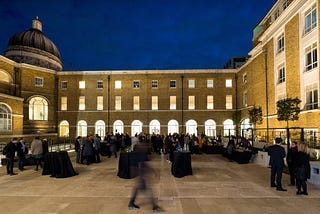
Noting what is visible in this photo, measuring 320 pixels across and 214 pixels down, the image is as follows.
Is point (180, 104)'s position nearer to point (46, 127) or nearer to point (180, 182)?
point (46, 127)

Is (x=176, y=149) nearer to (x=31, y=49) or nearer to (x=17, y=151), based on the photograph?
(x=17, y=151)

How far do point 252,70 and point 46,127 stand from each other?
3060 cm

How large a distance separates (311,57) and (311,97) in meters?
2.85

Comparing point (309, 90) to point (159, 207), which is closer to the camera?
point (159, 207)

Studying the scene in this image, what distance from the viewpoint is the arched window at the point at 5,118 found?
2764 cm

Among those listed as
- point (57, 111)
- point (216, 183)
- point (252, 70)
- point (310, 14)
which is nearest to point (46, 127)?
point (57, 111)

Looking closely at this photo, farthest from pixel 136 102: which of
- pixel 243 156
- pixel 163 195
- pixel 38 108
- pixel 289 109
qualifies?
pixel 163 195

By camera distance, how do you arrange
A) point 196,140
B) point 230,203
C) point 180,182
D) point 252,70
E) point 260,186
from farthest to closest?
1. point 252,70
2. point 196,140
3. point 180,182
4. point 260,186
5. point 230,203

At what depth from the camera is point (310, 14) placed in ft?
56.4

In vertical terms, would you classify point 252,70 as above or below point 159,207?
above

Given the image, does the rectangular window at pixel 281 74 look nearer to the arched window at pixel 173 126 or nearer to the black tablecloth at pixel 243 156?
the black tablecloth at pixel 243 156

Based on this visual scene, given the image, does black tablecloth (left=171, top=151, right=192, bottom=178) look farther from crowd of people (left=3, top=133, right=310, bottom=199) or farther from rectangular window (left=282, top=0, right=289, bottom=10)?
rectangular window (left=282, top=0, right=289, bottom=10)

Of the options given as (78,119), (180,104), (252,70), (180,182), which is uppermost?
(252,70)

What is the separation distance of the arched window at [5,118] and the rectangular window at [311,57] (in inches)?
1223
